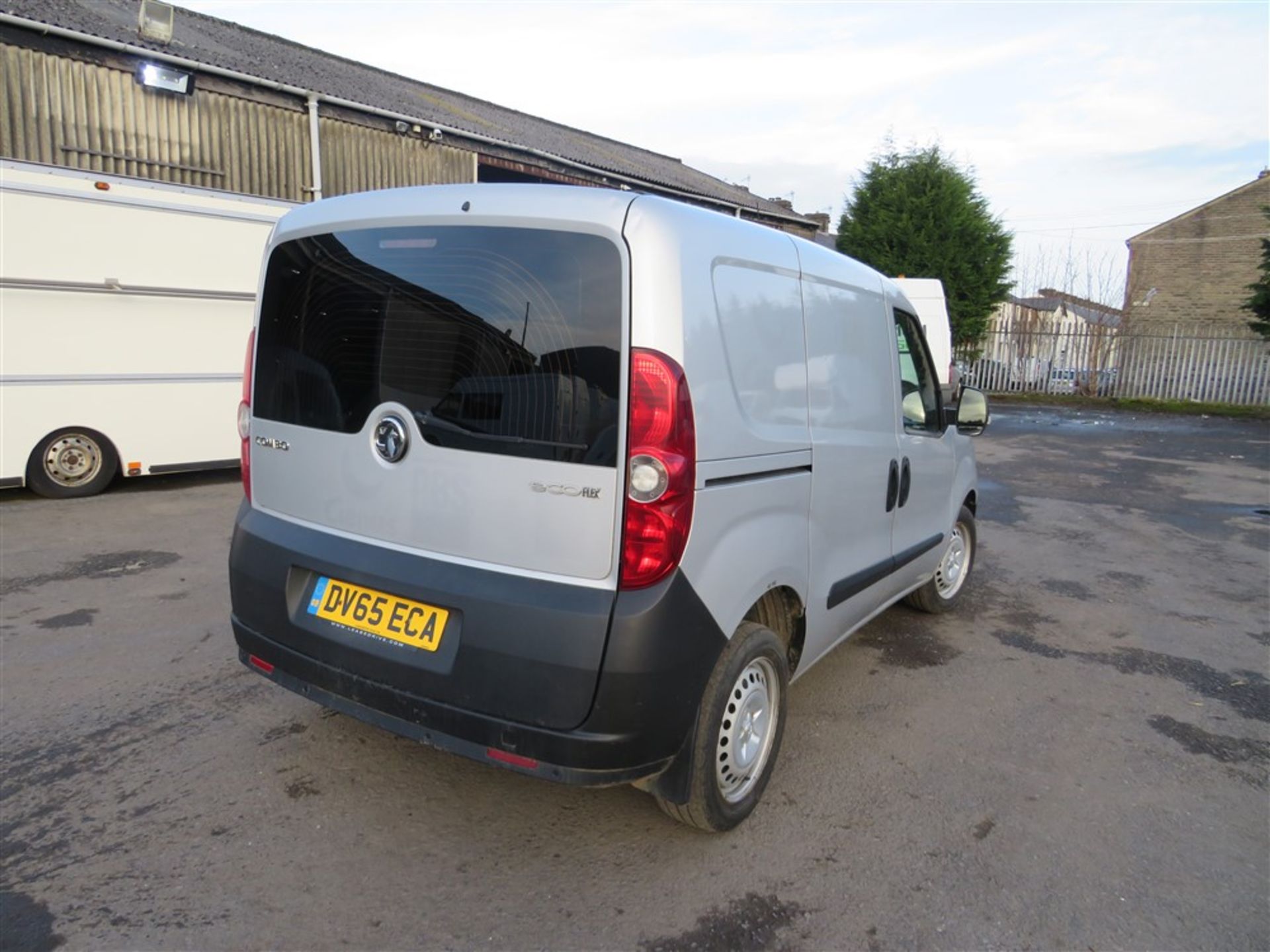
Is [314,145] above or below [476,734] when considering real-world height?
above

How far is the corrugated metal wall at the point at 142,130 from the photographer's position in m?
9.85

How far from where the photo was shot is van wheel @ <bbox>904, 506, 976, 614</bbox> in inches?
202

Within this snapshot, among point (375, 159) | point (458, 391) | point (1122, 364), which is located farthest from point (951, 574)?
point (1122, 364)

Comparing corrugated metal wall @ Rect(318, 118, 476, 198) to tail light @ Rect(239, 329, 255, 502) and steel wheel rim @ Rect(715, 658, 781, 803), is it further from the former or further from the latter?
steel wheel rim @ Rect(715, 658, 781, 803)

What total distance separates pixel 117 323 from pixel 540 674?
7368mm

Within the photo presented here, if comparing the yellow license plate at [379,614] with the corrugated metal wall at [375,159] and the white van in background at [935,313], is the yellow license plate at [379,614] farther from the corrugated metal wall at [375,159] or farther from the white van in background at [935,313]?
the white van in background at [935,313]

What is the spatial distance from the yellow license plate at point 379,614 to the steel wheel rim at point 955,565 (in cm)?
354

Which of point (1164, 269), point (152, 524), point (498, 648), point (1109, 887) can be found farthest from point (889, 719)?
point (1164, 269)

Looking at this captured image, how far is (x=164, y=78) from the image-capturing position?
1075 cm

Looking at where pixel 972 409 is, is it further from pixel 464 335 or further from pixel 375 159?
pixel 375 159

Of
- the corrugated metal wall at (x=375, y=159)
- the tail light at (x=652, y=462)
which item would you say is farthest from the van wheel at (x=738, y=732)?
the corrugated metal wall at (x=375, y=159)

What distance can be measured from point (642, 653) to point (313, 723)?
186 centimetres

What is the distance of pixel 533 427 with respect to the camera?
237 centimetres

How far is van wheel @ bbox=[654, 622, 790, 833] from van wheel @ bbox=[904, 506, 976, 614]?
237cm
